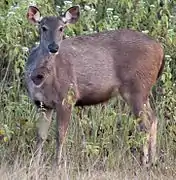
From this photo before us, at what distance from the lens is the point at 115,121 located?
10766mm

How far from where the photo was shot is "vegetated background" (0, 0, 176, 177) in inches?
403

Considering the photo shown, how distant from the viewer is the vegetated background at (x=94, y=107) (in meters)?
10.2

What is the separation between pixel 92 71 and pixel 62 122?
0.90 metres

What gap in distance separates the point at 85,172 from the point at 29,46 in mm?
3004

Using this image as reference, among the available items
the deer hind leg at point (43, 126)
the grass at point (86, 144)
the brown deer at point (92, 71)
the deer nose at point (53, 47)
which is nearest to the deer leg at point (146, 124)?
the brown deer at point (92, 71)

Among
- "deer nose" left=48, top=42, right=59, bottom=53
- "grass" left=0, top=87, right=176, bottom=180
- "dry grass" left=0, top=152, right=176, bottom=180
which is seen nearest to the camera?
"dry grass" left=0, top=152, right=176, bottom=180

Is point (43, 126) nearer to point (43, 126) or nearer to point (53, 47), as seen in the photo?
point (43, 126)

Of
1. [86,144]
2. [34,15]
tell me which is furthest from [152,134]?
[34,15]

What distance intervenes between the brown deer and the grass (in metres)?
0.19

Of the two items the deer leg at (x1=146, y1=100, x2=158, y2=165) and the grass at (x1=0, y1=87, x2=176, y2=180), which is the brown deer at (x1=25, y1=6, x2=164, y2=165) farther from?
the grass at (x1=0, y1=87, x2=176, y2=180)

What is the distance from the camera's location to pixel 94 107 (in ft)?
36.9

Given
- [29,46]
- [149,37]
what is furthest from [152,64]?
[29,46]

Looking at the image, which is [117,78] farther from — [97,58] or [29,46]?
[29,46]

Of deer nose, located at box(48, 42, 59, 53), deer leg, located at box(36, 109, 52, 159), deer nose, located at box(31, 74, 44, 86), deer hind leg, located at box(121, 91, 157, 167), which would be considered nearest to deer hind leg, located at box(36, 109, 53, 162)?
deer leg, located at box(36, 109, 52, 159)
